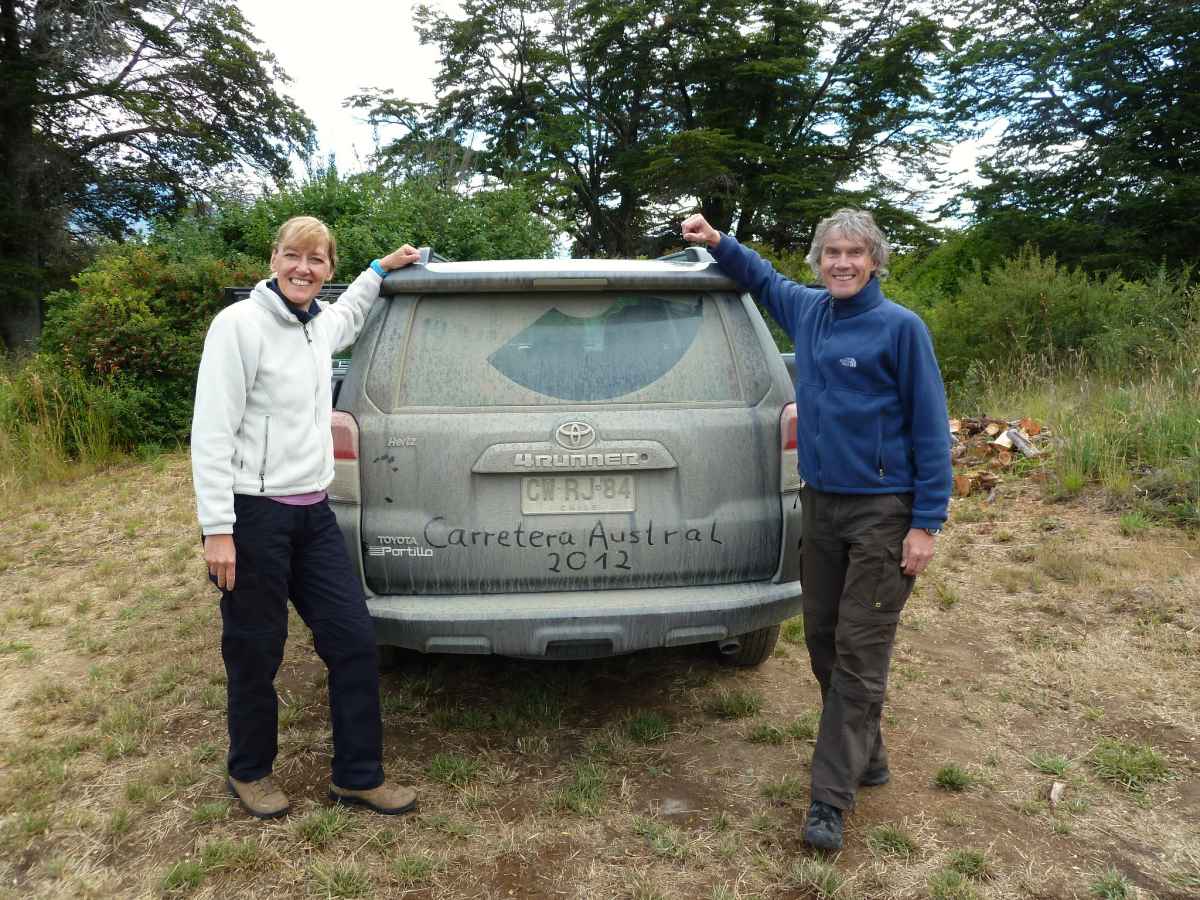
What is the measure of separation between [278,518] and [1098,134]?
23501 mm

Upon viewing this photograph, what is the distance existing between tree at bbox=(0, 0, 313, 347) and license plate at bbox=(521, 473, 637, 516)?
777 inches

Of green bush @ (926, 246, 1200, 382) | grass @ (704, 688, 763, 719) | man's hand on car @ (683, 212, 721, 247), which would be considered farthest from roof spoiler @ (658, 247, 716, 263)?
green bush @ (926, 246, 1200, 382)

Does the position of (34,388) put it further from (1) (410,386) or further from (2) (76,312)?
(1) (410,386)

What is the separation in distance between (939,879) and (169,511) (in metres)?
6.67

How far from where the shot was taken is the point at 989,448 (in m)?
7.78

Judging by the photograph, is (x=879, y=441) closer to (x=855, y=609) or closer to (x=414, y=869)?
(x=855, y=609)

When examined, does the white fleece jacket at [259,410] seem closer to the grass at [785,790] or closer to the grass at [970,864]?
the grass at [785,790]

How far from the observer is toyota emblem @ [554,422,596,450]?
302 centimetres

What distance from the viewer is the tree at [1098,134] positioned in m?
18.3

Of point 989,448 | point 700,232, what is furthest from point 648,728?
point 989,448

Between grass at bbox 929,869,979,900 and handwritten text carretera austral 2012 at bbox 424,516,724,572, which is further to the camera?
handwritten text carretera austral 2012 at bbox 424,516,724,572

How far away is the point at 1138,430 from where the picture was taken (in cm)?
675

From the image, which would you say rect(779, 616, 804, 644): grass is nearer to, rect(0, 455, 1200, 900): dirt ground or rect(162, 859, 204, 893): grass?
rect(0, 455, 1200, 900): dirt ground

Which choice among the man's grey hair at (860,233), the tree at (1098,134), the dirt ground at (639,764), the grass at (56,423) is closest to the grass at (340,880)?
the dirt ground at (639,764)
